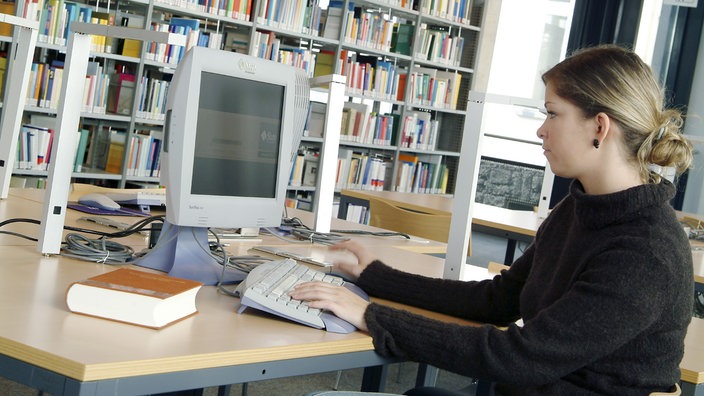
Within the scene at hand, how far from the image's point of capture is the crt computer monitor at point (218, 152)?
1.62 m

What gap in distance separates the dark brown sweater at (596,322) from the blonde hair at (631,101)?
0.06 m

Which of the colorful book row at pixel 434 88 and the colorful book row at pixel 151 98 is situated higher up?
the colorful book row at pixel 434 88

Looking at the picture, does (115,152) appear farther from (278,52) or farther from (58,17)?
(278,52)

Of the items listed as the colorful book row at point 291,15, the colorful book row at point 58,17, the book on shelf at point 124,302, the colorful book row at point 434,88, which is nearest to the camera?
the book on shelf at point 124,302

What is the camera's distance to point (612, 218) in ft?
4.73

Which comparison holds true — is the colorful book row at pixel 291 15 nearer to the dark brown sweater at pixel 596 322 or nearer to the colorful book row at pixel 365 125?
the colorful book row at pixel 365 125

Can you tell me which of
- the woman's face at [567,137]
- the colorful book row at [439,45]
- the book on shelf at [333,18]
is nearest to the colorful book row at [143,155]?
the book on shelf at [333,18]

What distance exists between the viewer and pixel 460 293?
1753 mm

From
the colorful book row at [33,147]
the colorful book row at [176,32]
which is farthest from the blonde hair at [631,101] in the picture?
the colorful book row at [176,32]

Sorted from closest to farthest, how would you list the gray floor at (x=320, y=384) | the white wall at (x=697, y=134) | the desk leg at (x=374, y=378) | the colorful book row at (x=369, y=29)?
the desk leg at (x=374, y=378) < the gray floor at (x=320, y=384) < the colorful book row at (x=369, y=29) < the white wall at (x=697, y=134)

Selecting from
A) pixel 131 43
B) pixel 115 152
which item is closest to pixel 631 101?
pixel 131 43

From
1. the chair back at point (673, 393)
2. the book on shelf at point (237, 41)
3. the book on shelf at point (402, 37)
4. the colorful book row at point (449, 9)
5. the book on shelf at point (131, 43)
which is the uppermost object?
the colorful book row at point (449, 9)

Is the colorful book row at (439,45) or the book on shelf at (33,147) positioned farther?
the colorful book row at (439,45)

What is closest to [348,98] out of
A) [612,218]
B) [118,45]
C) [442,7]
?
[442,7]
